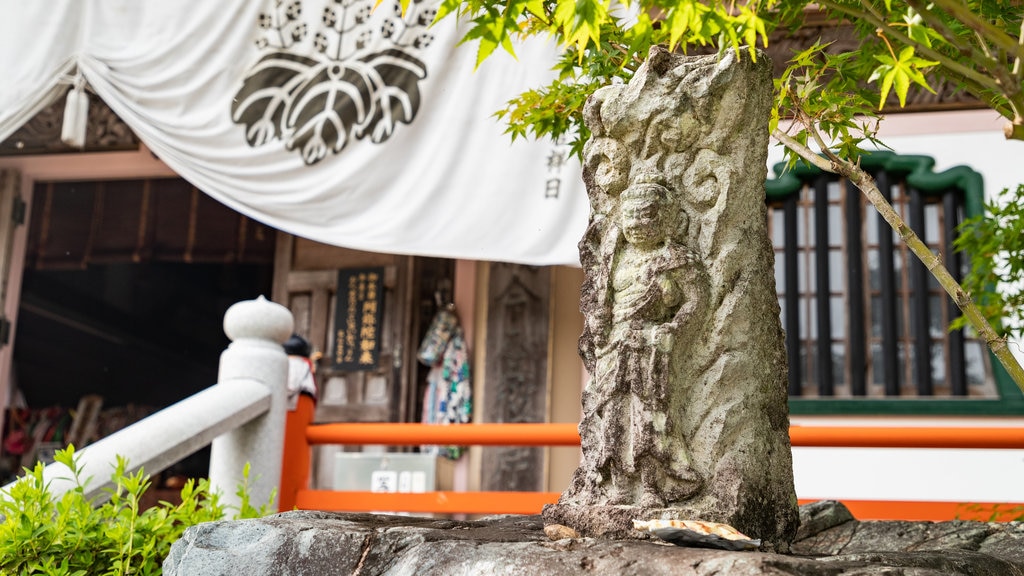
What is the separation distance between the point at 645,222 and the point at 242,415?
99.0 inches

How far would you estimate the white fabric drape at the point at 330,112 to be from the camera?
639cm

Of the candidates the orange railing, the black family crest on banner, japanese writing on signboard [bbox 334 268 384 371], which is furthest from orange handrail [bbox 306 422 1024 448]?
japanese writing on signboard [bbox 334 268 384 371]

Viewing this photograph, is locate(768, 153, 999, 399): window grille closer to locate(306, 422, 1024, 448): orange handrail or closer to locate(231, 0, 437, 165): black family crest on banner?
locate(306, 422, 1024, 448): orange handrail

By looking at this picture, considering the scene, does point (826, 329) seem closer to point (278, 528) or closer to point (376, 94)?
point (376, 94)

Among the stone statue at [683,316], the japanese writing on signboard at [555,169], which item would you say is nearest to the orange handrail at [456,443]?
the japanese writing on signboard at [555,169]

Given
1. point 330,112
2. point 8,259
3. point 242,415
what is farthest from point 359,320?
point 242,415

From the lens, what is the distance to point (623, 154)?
333 centimetres

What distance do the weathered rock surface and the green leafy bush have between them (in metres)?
0.73

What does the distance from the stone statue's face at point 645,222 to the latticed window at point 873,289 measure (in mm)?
3928

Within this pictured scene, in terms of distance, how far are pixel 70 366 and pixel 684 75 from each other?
12.0m

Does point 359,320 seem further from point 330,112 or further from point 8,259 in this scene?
point 8,259

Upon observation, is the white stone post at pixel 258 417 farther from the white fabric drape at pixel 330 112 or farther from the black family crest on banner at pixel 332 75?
the black family crest on banner at pixel 332 75

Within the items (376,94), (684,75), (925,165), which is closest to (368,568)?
(684,75)

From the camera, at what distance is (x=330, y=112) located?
264 inches
